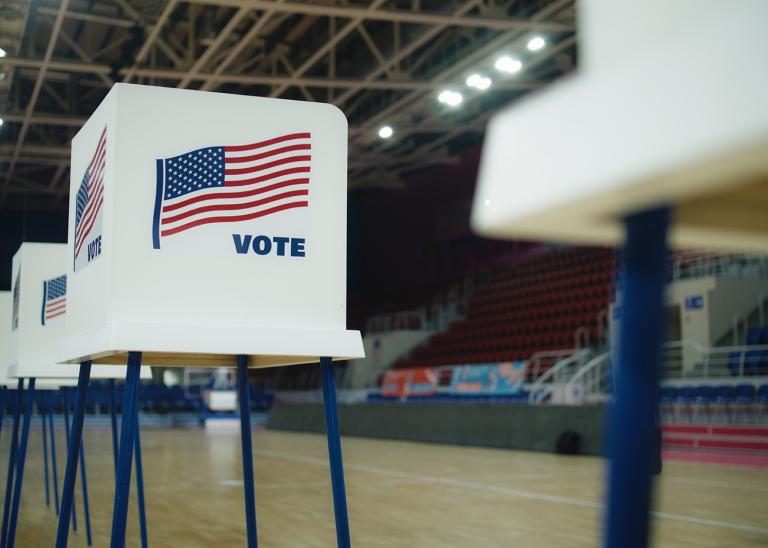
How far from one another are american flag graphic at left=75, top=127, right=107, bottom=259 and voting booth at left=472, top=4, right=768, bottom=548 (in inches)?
48.6

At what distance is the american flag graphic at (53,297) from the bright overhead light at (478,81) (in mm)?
10651

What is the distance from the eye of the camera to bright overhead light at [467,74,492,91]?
13148 millimetres

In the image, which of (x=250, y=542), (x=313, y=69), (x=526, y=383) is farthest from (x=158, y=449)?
(x=250, y=542)

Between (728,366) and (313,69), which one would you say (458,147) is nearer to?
(313,69)

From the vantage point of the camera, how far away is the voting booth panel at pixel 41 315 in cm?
308

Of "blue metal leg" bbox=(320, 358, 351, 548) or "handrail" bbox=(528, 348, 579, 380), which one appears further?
"handrail" bbox=(528, 348, 579, 380)

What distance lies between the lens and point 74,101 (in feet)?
48.9

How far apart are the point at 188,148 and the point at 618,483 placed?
127cm

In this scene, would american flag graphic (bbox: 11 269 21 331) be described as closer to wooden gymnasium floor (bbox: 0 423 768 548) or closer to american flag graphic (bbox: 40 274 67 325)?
american flag graphic (bbox: 40 274 67 325)

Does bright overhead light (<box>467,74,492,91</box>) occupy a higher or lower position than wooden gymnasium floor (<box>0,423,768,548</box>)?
higher

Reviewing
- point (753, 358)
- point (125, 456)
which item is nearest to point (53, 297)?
point (125, 456)

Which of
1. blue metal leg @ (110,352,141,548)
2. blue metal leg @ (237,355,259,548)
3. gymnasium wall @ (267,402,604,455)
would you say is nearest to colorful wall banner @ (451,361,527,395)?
gymnasium wall @ (267,402,604,455)

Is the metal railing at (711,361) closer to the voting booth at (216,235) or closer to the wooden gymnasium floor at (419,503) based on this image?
the wooden gymnasium floor at (419,503)

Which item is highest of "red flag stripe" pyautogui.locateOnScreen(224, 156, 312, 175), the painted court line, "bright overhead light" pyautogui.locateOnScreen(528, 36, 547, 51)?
"bright overhead light" pyautogui.locateOnScreen(528, 36, 547, 51)
